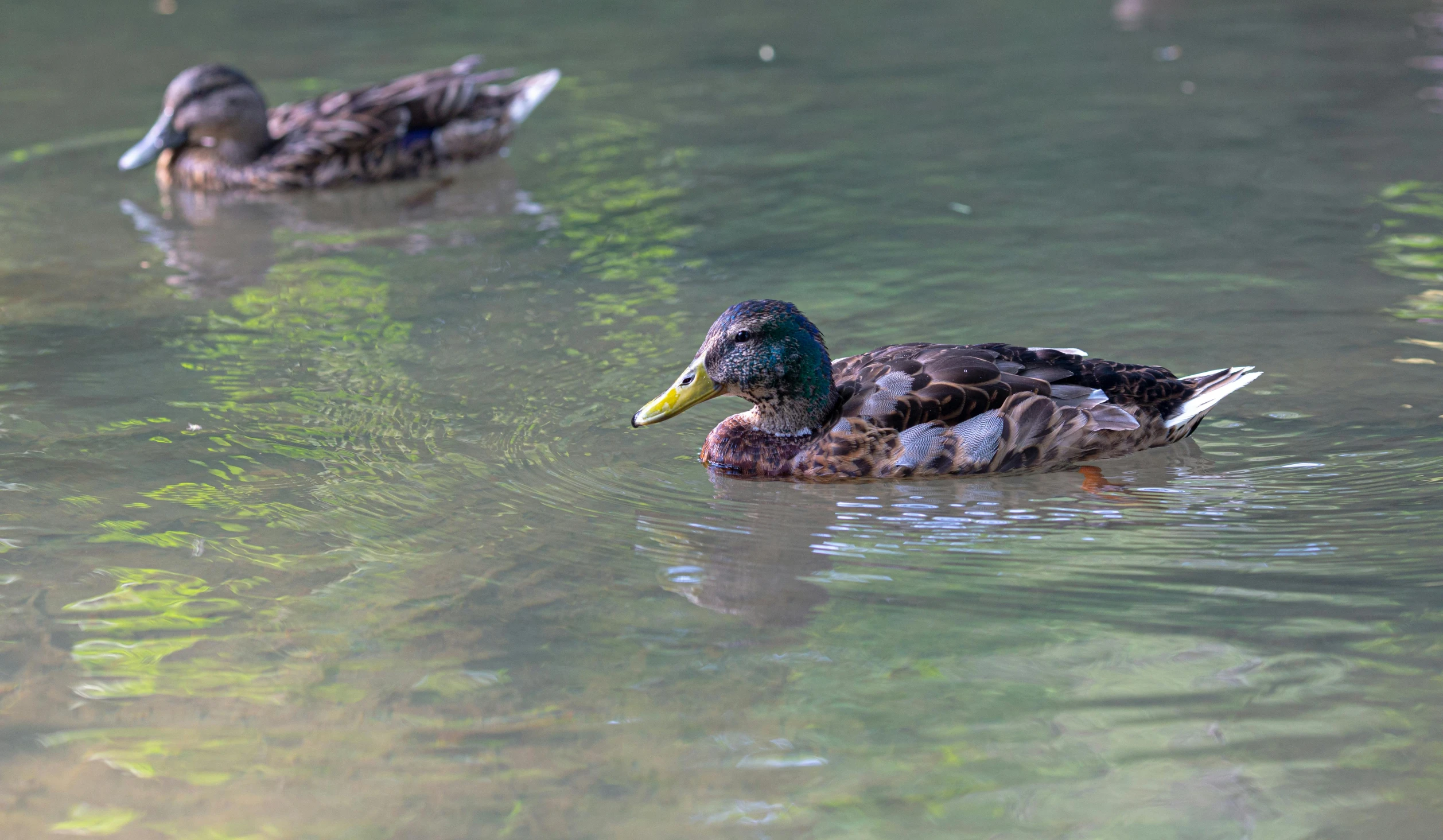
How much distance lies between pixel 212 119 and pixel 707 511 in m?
7.22

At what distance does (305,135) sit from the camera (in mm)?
11820

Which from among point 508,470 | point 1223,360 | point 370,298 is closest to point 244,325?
point 370,298

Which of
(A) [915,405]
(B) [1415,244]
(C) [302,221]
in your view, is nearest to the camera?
(A) [915,405]

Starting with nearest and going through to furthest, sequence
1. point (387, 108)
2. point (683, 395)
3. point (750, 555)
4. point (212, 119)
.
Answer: point (750, 555), point (683, 395), point (212, 119), point (387, 108)

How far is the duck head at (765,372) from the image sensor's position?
20.9ft

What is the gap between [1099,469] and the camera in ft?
21.3

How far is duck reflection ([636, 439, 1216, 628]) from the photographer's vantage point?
5.43m

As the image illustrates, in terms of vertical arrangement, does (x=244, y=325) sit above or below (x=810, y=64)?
below

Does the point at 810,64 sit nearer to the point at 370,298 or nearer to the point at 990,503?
the point at 370,298

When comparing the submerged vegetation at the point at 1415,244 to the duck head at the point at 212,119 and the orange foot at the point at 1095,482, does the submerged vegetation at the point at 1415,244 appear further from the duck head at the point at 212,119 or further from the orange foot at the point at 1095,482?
the duck head at the point at 212,119

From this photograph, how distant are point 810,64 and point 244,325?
7.78 metres

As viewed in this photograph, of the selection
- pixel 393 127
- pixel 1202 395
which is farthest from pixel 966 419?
pixel 393 127

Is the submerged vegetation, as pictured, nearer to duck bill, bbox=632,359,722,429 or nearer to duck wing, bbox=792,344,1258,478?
duck wing, bbox=792,344,1258,478

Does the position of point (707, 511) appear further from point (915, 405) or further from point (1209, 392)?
point (1209, 392)
